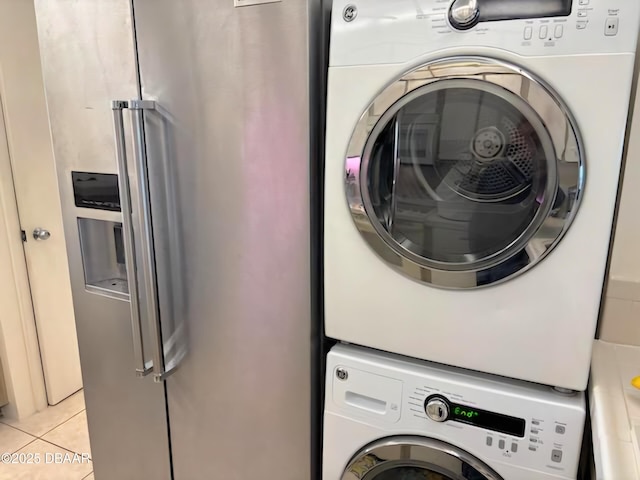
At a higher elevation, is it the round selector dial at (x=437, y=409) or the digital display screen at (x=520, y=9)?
the digital display screen at (x=520, y=9)

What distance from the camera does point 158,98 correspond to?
127cm

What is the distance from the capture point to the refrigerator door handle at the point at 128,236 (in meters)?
1.26

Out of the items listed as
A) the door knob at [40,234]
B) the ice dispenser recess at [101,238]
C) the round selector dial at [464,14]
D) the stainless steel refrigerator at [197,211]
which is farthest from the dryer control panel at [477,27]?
the door knob at [40,234]

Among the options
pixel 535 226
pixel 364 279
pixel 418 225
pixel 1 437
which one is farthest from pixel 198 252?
pixel 1 437

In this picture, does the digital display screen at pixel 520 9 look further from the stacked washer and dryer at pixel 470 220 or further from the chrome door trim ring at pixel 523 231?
the chrome door trim ring at pixel 523 231

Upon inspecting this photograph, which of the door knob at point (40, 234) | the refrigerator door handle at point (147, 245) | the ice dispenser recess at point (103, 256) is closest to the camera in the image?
the refrigerator door handle at point (147, 245)

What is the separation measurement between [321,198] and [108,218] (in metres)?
0.70

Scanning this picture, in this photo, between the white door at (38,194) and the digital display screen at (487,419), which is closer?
the digital display screen at (487,419)

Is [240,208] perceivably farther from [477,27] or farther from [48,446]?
Result: [48,446]

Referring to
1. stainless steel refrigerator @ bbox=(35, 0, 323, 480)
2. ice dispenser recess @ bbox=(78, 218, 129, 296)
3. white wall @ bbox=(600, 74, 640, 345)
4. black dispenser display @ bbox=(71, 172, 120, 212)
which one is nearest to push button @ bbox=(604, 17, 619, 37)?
white wall @ bbox=(600, 74, 640, 345)

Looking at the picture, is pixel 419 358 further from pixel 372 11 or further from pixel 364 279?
pixel 372 11

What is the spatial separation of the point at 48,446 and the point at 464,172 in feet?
7.47

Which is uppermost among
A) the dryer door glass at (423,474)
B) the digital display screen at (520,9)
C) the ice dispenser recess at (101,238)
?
the digital display screen at (520,9)

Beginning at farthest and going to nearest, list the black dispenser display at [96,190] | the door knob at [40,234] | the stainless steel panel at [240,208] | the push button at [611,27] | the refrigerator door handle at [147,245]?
the door knob at [40,234], the black dispenser display at [96,190], the refrigerator door handle at [147,245], the stainless steel panel at [240,208], the push button at [611,27]
